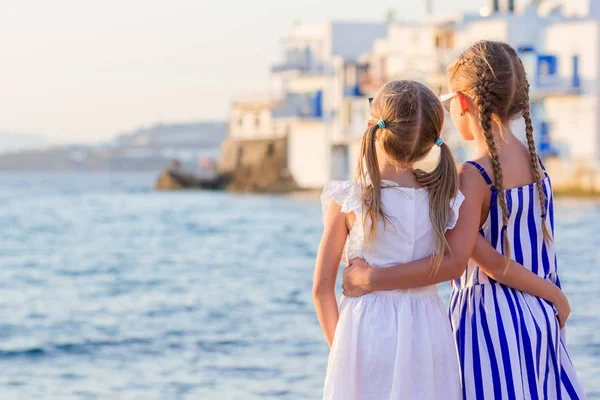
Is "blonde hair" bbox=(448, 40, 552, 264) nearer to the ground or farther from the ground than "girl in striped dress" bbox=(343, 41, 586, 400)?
farther from the ground

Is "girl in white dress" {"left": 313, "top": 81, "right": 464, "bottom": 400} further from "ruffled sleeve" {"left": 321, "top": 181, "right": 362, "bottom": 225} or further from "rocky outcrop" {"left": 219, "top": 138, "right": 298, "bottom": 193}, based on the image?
"rocky outcrop" {"left": 219, "top": 138, "right": 298, "bottom": 193}

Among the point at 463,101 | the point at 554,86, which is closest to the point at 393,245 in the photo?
the point at 463,101

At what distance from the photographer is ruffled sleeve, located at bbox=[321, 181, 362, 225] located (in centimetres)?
263

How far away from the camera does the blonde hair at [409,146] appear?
262 cm

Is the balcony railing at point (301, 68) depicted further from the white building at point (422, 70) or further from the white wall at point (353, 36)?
the white wall at point (353, 36)

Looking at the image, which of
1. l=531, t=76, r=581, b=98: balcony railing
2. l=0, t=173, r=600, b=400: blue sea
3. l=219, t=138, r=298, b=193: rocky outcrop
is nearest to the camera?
l=0, t=173, r=600, b=400: blue sea

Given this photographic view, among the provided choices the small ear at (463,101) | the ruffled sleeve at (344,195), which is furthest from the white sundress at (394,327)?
the small ear at (463,101)

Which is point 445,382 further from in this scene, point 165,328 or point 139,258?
point 139,258

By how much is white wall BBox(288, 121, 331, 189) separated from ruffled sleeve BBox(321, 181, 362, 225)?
42.7 metres

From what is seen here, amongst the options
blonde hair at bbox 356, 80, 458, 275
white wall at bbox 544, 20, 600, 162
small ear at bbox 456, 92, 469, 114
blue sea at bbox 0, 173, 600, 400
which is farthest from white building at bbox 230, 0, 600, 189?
blonde hair at bbox 356, 80, 458, 275

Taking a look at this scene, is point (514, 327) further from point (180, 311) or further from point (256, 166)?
point (256, 166)

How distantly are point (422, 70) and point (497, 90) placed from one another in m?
25.9

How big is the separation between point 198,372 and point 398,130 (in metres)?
6.42

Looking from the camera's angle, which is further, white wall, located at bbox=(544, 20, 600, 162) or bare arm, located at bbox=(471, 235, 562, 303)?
white wall, located at bbox=(544, 20, 600, 162)
